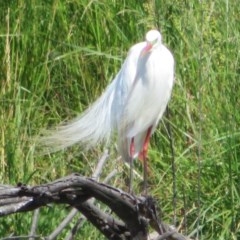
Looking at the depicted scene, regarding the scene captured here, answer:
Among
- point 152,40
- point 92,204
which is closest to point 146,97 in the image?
point 152,40

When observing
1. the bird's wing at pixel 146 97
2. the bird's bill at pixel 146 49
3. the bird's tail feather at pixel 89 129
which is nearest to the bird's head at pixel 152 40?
the bird's bill at pixel 146 49

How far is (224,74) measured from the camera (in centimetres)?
346

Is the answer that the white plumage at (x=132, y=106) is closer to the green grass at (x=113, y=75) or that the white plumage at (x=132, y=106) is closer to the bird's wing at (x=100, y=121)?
the bird's wing at (x=100, y=121)

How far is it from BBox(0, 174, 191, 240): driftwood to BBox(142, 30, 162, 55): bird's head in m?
1.19

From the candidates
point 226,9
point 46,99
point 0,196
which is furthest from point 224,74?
point 0,196

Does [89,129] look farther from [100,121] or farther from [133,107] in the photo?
[133,107]

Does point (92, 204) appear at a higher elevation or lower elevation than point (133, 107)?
higher

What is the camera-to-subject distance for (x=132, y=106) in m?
3.20

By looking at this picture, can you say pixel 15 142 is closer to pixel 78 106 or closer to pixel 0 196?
pixel 78 106

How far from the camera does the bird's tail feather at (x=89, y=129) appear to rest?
3.12 m

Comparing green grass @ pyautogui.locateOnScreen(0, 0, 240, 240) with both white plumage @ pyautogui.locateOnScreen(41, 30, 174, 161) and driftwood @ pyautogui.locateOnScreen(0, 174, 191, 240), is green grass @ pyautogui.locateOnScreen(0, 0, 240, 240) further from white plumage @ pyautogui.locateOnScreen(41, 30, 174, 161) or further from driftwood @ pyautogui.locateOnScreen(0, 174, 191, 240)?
driftwood @ pyautogui.locateOnScreen(0, 174, 191, 240)

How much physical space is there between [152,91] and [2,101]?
0.74 m

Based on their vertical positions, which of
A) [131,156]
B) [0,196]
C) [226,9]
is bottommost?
[131,156]

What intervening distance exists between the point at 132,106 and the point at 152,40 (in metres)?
0.31
